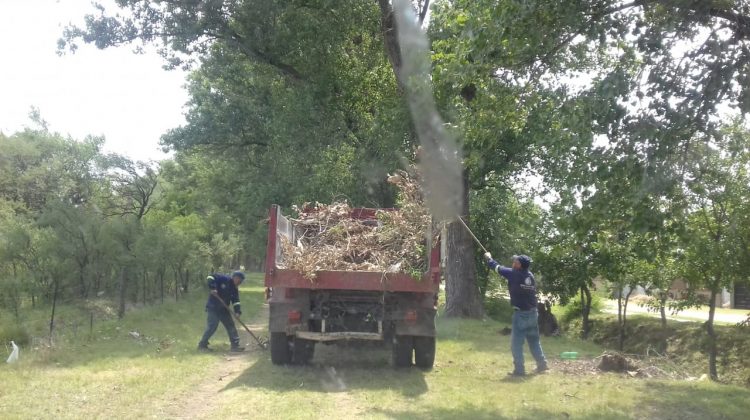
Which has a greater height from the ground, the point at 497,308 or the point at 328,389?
the point at 497,308

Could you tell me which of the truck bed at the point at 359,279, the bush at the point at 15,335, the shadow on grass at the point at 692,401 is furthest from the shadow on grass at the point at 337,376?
the bush at the point at 15,335

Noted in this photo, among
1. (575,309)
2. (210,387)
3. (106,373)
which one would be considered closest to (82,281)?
(106,373)

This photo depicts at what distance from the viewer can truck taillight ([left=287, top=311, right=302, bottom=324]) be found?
9.02 m

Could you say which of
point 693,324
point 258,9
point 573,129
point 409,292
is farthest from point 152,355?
point 693,324

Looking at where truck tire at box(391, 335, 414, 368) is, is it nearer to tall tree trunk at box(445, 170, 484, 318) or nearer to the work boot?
the work boot

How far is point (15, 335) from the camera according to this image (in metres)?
12.4

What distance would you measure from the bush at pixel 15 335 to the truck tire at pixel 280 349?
5875 millimetres

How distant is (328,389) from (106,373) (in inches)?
127

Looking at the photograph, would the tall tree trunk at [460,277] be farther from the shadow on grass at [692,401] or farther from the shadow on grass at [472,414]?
the shadow on grass at [472,414]

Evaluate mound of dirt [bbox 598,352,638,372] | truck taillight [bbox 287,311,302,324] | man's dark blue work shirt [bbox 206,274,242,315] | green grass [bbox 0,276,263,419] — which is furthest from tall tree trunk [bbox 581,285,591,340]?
truck taillight [bbox 287,311,302,324]

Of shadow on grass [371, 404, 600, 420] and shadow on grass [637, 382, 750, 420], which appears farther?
shadow on grass [637, 382, 750, 420]

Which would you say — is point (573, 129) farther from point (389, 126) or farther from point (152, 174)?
point (152, 174)

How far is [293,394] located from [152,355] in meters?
4.14

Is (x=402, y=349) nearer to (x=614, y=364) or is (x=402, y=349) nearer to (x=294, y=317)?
(x=294, y=317)
